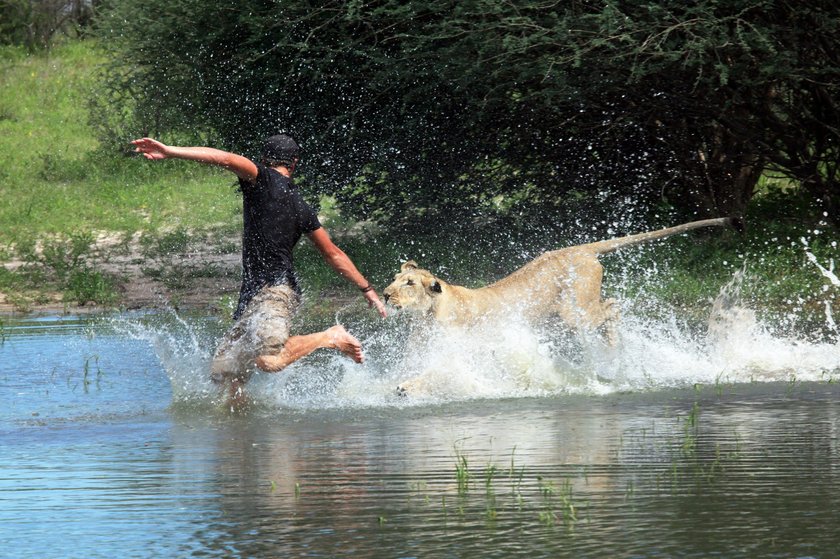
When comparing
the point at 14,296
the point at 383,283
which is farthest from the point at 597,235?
the point at 14,296

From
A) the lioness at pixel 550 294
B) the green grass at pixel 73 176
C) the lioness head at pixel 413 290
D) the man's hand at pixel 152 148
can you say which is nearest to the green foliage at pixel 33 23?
the green grass at pixel 73 176

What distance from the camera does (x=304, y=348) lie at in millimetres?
8547

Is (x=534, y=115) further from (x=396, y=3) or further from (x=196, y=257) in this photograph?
(x=196, y=257)

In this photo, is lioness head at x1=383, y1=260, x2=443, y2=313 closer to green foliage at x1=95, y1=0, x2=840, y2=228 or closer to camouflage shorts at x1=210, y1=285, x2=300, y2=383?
camouflage shorts at x1=210, y1=285, x2=300, y2=383

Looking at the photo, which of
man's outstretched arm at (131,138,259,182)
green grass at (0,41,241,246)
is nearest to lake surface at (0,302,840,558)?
man's outstretched arm at (131,138,259,182)

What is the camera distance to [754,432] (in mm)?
7422

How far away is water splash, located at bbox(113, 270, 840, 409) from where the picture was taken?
903 cm

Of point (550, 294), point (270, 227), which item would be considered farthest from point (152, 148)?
point (550, 294)

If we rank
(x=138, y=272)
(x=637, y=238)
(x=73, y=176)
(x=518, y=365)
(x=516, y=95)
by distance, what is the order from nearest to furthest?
1. (x=518, y=365)
2. (x=637, y=238)
3. (x=516, y=95)
4. (x=138, y=272)
5. (x=73, y=176)

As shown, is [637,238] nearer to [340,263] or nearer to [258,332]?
[340,263]

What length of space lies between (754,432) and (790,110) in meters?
7.88

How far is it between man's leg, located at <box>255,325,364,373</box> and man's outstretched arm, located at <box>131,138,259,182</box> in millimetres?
1046

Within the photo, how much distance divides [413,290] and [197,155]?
2.36m

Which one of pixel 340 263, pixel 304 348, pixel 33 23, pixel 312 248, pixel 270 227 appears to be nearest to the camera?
pixel 270 227
